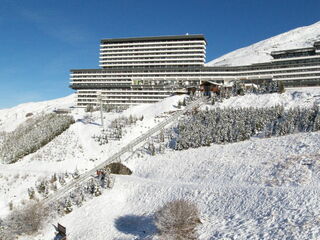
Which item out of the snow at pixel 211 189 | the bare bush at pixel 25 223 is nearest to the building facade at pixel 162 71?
the snow at pixel 211 189

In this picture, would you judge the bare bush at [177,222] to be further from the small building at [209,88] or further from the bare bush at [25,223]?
the small building at [209,88]

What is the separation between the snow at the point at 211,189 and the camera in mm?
18094

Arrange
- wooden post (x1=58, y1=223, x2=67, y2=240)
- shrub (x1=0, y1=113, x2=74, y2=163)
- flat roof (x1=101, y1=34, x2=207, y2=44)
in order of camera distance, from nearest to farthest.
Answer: wooden post (x1=58, y1=223, x2=67, y2=240) → shrub (x1=0, y1=113, x2=74, y2=163) → flat roof (x1=101, y1=34, x2=207, y2=44)

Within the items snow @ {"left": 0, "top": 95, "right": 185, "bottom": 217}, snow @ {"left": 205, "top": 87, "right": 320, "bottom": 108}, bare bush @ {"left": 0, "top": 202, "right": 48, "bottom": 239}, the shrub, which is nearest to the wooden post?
bare bush @ {"left": 0, "top": 202, "right": 48, "bottom": 239}

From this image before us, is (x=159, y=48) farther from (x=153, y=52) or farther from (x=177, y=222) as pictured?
(x=177, y=222)

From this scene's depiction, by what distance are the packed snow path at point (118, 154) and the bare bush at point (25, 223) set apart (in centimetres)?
327

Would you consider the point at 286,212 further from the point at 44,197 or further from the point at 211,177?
the point at 44,197

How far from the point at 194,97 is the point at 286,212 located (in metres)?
43.3

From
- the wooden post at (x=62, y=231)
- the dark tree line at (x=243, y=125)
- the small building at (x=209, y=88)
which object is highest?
A: the small building at (x=209, y=88)

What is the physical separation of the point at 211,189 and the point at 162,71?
66909 mm

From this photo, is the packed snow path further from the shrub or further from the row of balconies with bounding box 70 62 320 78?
the row of balconies with bounding box 70 62 320 78

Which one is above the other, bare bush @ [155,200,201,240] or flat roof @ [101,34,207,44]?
flat roof @ [101,34,207,44]

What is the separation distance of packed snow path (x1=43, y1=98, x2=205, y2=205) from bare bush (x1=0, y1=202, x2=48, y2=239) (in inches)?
129

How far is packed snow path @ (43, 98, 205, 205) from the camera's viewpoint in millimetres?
29469
